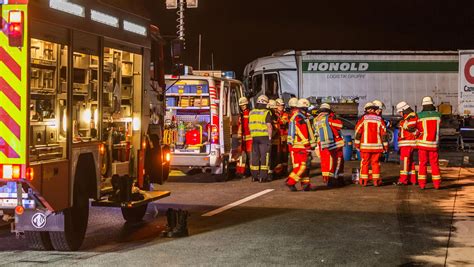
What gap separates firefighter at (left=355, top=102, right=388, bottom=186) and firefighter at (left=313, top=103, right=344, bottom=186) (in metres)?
0.42

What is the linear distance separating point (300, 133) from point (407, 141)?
2.18 metres

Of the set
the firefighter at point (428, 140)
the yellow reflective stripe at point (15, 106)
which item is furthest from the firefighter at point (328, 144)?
the yellow reflective stripe at point (15, 106)

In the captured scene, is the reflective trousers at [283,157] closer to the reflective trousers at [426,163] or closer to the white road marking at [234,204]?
the white road marking at [234,204]

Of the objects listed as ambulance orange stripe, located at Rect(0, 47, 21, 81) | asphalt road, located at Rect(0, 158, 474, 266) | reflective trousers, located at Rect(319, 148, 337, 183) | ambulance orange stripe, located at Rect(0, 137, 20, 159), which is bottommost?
asphalt road, located at Rect(0, 158, 474, 266)

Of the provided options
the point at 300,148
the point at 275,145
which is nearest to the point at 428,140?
the point at 300,148

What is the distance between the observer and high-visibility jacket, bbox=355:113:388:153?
15234 millimetres

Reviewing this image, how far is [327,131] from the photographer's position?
50.4ft

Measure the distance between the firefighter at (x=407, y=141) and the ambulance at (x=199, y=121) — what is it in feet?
11.6

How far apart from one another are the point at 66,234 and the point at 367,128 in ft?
27.7

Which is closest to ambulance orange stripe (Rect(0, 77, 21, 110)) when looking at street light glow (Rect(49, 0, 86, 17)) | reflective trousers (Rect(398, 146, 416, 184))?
street light glow (Rect(49, 0, 86, 17))

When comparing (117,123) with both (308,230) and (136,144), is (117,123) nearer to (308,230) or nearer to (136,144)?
(136,144)

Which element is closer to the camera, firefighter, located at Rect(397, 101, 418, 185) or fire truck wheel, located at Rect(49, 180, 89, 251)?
fire truck wheel, located at Rect(49, 180, 89, 251)

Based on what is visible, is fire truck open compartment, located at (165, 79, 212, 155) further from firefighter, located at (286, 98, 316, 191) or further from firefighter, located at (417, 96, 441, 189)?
firefighter, located at (417, 96, 441, 189)

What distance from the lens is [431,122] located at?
14789mm
